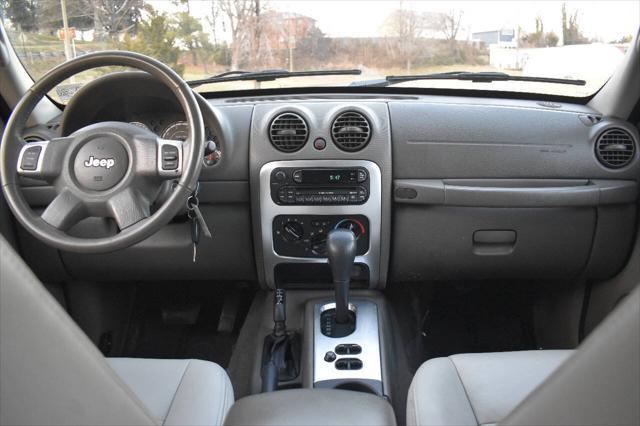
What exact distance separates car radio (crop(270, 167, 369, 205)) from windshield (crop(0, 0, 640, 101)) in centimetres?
54

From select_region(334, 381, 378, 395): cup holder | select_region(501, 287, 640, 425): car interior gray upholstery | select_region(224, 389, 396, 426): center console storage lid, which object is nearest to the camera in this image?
select_region(501, 287, 640, 425): car interior gray upholstery

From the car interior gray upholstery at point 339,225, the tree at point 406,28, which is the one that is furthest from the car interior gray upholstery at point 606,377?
the tree at point 406,28

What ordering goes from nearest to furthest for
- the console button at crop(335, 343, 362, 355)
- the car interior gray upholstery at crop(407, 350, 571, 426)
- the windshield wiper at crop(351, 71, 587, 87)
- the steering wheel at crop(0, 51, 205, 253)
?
the car interior gray upholstery at crop(407, 350, 571, 426)
the steering wheel at crop(0, 51, 205, 253)
the console button at crop(335, 343, 362, 355)
the windshield wiper at crop(351, 71, 587, 87)

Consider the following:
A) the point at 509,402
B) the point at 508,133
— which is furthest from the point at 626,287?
the point at 509,402

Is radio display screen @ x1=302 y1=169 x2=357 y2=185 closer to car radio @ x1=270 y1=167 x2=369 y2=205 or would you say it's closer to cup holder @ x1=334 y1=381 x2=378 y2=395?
car radio @ x1=270 y1=167 x2=369 y2=205

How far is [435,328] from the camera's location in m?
2.95

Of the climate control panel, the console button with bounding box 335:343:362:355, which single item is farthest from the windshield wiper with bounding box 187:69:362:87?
the console button with bounding box 335:343:362:355

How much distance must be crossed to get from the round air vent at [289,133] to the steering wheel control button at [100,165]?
70cm

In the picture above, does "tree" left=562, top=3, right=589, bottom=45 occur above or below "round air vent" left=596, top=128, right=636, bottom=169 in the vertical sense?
above

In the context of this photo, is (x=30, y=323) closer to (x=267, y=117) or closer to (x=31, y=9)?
(x=267, y=117)

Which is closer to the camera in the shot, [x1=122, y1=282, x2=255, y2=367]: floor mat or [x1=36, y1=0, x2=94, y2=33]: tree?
[x1=36, y1=0, x2=94, y2=33]: tree

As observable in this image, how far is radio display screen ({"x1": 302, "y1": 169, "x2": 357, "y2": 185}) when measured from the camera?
236 centimetres

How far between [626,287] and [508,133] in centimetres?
88

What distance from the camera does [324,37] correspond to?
2.52m
